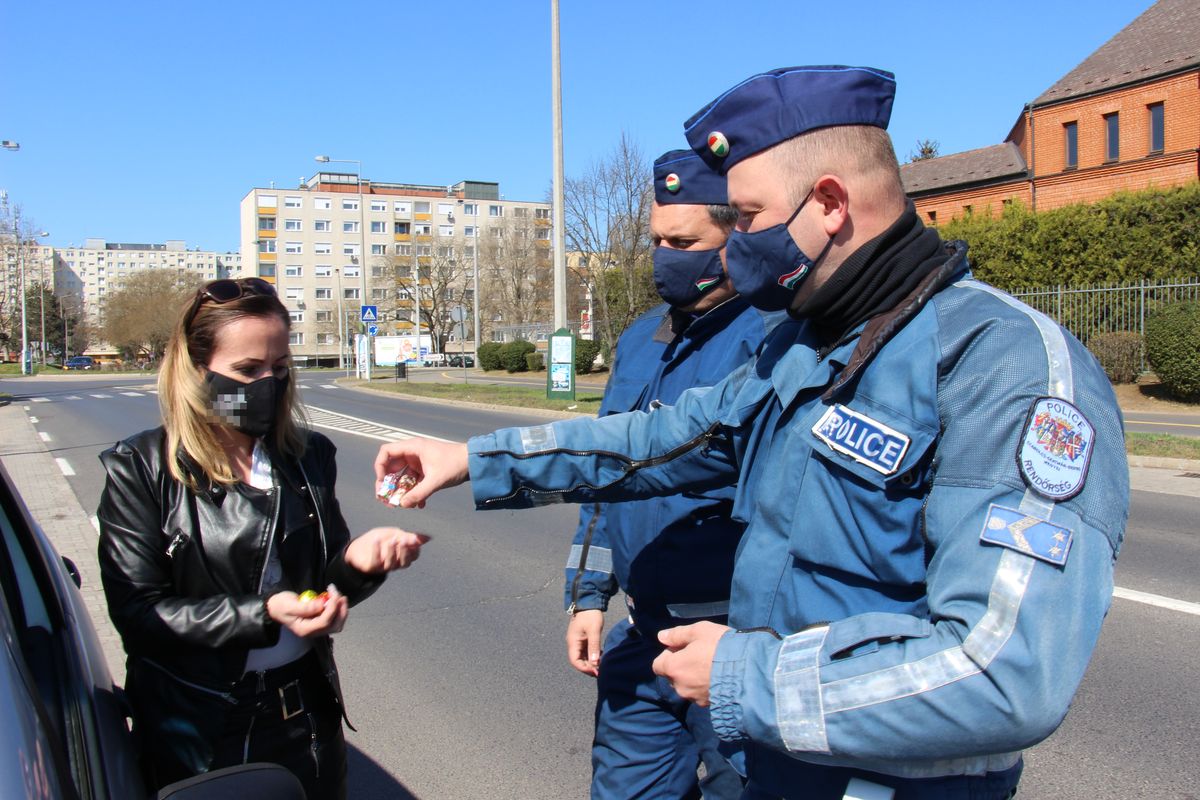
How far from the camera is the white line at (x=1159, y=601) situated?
5.45 metres

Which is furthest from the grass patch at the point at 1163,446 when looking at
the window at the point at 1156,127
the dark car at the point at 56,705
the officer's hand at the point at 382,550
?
the window at the point at 1156,127

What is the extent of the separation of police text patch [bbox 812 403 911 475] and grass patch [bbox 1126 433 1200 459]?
11014 millimetres

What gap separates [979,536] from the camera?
1181mm

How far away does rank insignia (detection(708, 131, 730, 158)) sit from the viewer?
1667 millimetres

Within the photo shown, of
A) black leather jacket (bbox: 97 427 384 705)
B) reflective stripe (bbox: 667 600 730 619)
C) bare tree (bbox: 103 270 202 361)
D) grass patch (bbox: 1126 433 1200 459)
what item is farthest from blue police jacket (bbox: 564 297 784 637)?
bare tree (bbox: 103 270 202 361)

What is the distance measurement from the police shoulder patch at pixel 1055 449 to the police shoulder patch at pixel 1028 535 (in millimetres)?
41

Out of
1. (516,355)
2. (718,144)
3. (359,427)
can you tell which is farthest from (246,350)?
(516,355)

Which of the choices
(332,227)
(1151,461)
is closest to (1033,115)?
(1151,461)

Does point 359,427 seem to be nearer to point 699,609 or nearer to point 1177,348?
point 699,609

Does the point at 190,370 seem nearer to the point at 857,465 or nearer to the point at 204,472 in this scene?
the point at 204,472

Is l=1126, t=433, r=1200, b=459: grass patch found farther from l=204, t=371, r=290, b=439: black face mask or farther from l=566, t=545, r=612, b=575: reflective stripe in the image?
l=204, t=371, r=290, b=439: black face mask

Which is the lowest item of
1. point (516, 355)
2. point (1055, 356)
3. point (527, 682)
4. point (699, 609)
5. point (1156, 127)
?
point (527, 682)

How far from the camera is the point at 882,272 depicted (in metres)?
1.50

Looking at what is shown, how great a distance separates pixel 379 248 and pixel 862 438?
11100 centimetres
